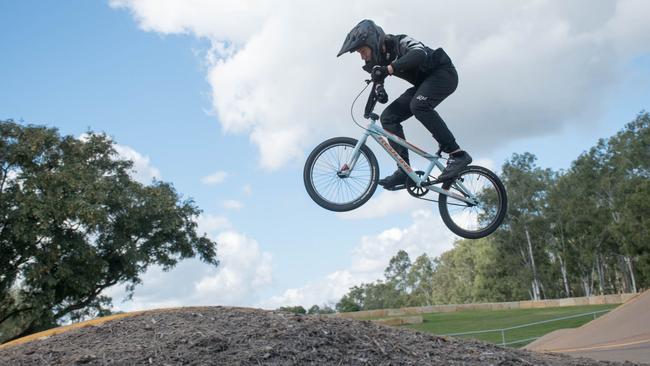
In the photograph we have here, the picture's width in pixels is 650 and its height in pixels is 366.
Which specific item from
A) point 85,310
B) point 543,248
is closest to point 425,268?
point 543,248

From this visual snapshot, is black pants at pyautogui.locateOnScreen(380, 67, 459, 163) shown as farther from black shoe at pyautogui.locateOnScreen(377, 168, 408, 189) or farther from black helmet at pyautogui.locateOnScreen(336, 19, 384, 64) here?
black helmet at pyautogui.locateOnScreen(336, 19, 384, 64)

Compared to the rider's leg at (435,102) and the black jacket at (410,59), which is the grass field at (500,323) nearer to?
the rider's leg at (435,102)

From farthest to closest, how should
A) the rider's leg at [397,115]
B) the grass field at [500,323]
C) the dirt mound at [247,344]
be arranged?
the grass field at [500,323] → the rider's leg at [397,115] → the dirt mound at [247,344]

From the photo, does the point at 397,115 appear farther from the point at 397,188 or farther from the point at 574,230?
the point at 574,230

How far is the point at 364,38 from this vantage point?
26.0 feet

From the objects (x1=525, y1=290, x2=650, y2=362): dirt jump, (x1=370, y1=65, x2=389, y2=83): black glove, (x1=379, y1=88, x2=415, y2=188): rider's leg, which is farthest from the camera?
(x1=525, y1=290, x2=650, y2=362): dirt jump

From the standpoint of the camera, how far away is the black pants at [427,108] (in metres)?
8.26

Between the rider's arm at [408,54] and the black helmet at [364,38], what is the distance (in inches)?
13.3

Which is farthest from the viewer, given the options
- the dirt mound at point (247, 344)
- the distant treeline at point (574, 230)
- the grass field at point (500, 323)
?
the distant treeline at point (574, 230)

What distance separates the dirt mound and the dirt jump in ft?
26.4

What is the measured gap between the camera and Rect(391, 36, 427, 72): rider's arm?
7949 mm

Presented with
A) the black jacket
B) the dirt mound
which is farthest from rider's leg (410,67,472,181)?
the dirt mound

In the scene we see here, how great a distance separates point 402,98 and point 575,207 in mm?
68096

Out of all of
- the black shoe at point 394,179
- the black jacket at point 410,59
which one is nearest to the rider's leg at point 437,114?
the black jacket at point 410,59
